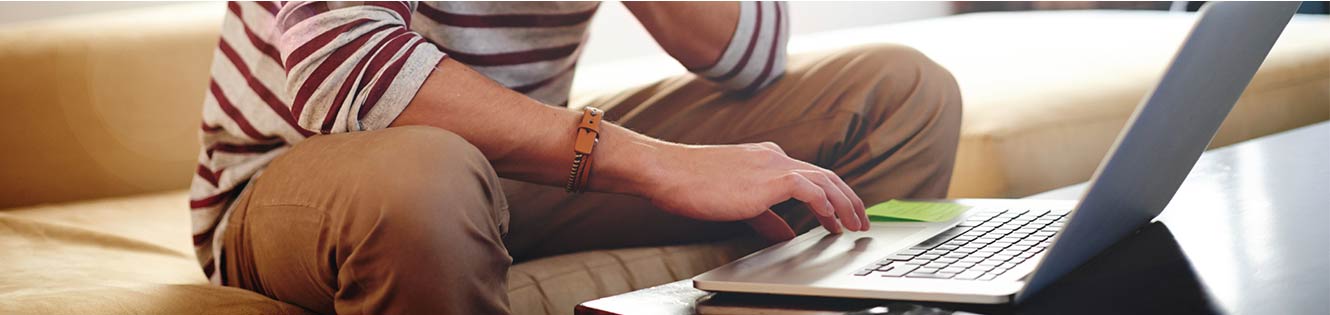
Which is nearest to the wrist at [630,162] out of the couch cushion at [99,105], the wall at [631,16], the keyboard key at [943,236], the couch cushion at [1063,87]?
the keyboard key at [943,236]

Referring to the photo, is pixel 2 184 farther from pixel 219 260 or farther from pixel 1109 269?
pixel 1109 269

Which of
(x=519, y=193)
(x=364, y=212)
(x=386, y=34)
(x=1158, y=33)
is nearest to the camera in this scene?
(x=364, y=212)

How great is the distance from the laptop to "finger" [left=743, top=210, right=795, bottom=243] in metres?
0.10

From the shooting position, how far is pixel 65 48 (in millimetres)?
1658

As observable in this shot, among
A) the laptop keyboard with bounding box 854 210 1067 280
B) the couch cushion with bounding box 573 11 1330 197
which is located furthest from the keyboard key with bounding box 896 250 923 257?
the couch cushion with bounding box 573 11 1330 197

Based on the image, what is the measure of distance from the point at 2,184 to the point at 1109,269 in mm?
1430

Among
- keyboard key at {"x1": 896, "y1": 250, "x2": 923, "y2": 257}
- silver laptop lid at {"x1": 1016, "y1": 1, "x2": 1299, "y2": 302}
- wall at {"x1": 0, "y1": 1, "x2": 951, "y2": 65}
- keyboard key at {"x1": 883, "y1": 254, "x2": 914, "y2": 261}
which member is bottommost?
wall at {"x1": 0, "y1": 1, "x2": 951, "y2": 65}

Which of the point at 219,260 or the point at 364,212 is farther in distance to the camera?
the point at 219,260

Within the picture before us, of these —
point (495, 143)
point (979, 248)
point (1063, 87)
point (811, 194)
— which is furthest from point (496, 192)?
point (1063, 87)

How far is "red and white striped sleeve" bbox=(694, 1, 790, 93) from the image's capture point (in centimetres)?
126

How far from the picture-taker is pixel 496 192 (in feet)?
2.87

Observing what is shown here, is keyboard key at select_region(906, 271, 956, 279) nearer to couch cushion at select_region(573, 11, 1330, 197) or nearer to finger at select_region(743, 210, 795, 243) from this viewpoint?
finger at select_region(743, 210, 795, 243)

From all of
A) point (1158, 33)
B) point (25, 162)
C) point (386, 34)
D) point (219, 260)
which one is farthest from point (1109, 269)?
point (1158, 33)

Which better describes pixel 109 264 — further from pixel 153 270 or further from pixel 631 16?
pixel 631 16
